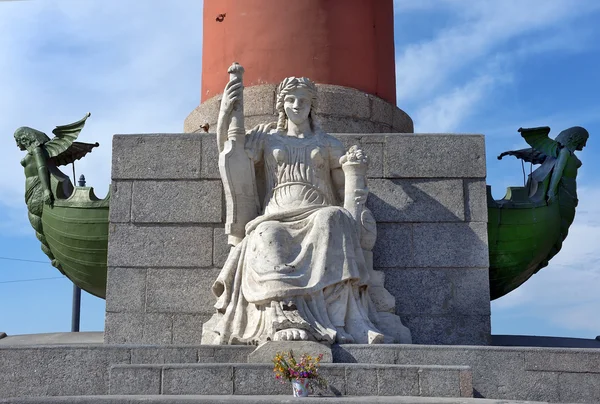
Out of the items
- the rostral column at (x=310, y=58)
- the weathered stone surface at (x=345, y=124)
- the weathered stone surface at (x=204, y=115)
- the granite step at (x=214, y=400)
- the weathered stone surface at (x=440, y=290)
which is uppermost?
the rostral column at (x=310, y=58)

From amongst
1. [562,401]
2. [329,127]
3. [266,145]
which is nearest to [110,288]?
[266,145]

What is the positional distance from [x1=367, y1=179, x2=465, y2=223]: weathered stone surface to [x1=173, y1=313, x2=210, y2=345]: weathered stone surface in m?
2.25

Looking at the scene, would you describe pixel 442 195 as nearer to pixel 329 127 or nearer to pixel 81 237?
pixel 329 127

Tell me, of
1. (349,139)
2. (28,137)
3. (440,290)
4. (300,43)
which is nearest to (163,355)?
(440,290)

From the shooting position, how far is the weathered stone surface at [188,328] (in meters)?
9.59

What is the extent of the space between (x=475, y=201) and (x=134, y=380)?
14.9ft

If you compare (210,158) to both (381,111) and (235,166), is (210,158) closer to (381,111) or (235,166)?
(235,166)

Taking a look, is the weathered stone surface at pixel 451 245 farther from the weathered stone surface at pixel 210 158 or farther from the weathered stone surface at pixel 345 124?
the weathered stone surface at pixel 210 158

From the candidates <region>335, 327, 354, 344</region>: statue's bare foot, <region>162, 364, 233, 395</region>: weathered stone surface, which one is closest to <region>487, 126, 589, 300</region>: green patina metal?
<region>335, 327, 354, 344</region>: statue's bare foot

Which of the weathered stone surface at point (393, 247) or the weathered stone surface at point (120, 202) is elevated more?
the weathered stone surface at point (120, 202)

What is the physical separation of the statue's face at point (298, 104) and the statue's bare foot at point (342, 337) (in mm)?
2396

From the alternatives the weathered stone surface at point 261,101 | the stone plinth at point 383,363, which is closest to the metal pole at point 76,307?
the weathered stone surface at point 261,101

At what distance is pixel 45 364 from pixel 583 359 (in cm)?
492

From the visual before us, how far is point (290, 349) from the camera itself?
303 inches
